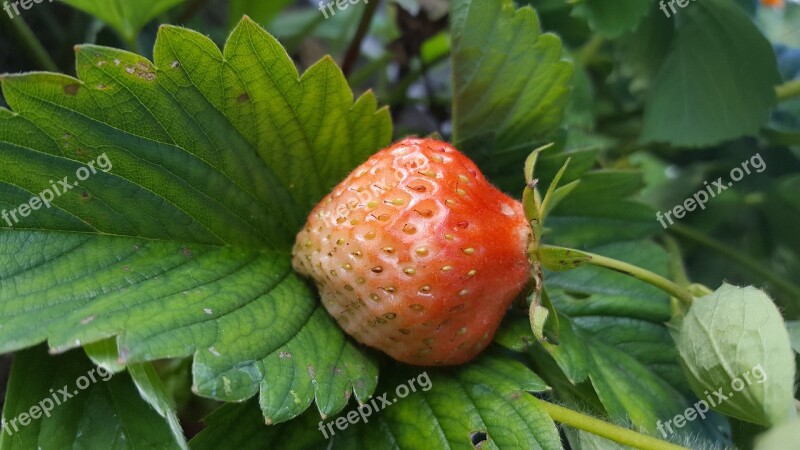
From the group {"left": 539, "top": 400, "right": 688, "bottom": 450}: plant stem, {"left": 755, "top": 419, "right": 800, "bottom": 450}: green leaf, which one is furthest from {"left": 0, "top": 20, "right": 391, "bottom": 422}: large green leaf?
{"left": 755, "top": 419, "right": 800, "bottom": 450}: green leaf

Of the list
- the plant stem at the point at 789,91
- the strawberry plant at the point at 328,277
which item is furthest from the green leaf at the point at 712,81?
the strawberry plant at the point at 328,277

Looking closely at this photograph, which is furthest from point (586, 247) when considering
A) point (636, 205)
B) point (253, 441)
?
point (253, 441)

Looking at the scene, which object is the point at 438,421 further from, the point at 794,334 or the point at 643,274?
the point at 794,334

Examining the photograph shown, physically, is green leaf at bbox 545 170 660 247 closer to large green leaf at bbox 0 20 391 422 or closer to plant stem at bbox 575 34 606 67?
large green leaf at bbox 0 20 391 422

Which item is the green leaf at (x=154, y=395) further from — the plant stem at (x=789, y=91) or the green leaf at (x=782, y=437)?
the plant stem at (x=789, y=91)

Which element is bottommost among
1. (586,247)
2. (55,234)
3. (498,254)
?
(586,247)

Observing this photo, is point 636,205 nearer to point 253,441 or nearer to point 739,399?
point 739,399
